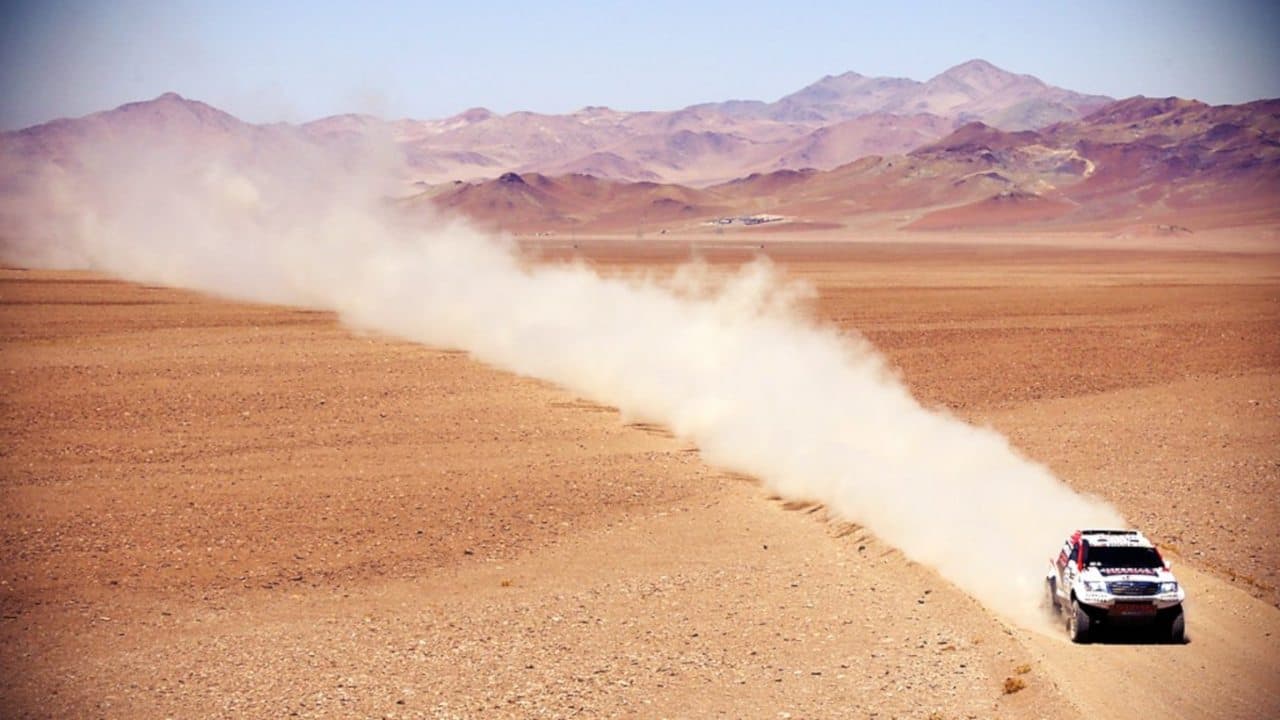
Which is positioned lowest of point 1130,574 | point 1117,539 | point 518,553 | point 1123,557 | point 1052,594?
point 518,553

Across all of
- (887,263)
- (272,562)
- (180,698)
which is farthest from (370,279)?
(887,263)

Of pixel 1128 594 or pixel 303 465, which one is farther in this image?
pixel 303 465

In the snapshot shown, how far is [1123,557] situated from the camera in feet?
44.6

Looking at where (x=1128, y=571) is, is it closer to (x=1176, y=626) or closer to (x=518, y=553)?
(x=1176, y=626)

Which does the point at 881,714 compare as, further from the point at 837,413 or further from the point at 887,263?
the point at 887,263

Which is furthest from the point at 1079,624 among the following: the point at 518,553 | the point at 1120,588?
the point at 518,553

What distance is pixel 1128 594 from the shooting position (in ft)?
43.5

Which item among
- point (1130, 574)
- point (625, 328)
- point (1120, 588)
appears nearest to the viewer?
point (1120, 588)

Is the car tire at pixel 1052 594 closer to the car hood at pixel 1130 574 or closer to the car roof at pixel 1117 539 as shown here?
the car roof at pixel 1117 539

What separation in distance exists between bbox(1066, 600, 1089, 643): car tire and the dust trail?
3.82 feet

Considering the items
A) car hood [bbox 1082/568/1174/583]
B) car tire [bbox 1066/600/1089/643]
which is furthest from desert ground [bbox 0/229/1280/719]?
car hood [bbox 1082/568/1174/583]

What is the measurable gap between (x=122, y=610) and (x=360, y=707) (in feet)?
16.8

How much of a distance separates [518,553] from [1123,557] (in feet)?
29.3

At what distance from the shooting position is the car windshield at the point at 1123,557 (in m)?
13.6
